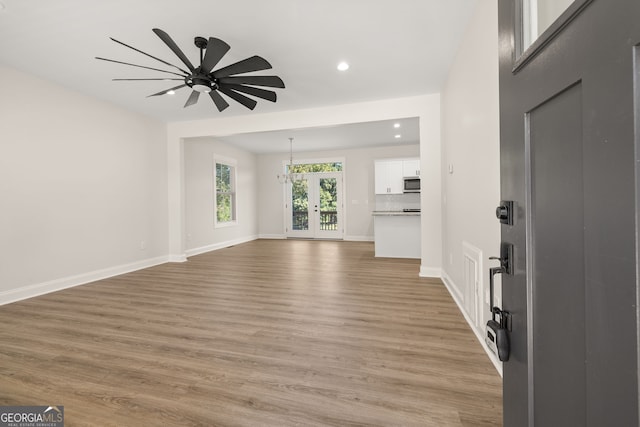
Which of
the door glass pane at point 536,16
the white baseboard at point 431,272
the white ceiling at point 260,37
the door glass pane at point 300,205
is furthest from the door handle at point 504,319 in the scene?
the door glass pane at point 300,205

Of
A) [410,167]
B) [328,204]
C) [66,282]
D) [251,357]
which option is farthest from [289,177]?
[251,357]

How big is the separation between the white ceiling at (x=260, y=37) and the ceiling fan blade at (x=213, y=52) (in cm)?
33

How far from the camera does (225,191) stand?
784 centimetres

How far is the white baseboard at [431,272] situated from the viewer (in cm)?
422

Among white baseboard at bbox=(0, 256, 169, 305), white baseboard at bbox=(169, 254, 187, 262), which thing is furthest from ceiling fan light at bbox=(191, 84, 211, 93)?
white baseboard at bbox=(169, 254, 187, 262)

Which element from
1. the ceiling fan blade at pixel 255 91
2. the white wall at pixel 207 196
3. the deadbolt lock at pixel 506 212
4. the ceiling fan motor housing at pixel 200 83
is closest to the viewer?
the deadbolt lock at pixel 506 212

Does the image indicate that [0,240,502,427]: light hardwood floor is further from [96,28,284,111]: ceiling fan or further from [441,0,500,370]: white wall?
[96,28,284,111]: ceiling fan

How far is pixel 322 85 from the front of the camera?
397cm

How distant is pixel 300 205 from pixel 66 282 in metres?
6.07

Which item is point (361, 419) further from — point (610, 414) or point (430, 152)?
point (430, 152)

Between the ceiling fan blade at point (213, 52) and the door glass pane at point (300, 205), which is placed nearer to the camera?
the ceiling fan blade at point (213, 52)

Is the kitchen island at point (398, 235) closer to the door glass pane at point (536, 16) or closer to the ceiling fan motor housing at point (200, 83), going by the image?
the ceiling fan motor housing at point (200, 83)

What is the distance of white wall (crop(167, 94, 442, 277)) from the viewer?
4.25 meters

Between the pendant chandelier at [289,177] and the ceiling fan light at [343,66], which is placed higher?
the ceiling fan light at [343,66]
